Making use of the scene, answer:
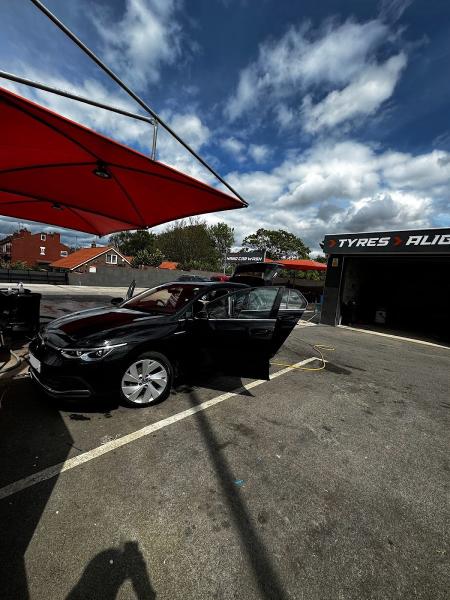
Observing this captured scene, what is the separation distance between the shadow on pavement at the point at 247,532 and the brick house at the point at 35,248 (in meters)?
57.0

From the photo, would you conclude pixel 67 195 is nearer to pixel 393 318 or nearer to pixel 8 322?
pixel 8 322

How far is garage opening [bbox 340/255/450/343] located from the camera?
13180 mm

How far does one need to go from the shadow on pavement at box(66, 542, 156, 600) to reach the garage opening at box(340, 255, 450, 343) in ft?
41.1

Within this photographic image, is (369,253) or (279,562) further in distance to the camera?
(369,253)

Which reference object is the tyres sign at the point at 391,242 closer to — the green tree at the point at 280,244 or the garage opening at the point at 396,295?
the garage opening at the point at 396,295

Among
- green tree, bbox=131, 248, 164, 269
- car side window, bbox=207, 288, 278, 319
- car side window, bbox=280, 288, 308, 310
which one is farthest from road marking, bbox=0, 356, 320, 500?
green tree, bbox=131, 248, 164, 269

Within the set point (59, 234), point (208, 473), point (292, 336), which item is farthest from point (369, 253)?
point (59, 234)

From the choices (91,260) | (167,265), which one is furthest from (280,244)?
(91,260)

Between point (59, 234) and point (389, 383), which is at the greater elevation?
point (59, 234)

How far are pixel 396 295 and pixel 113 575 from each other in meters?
17.0

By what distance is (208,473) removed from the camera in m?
2.50

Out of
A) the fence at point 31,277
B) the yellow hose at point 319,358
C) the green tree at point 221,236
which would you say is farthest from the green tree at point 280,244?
the yellow hose at point 319,358

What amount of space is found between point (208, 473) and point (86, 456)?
109cm

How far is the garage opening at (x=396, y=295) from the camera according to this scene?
43.2 feet
